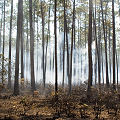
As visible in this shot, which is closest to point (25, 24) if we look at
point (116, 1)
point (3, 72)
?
point (116, 1)

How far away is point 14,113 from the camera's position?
273 inches

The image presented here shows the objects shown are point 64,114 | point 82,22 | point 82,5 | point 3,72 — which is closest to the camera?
point 64,114

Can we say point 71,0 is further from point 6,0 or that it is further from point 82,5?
point 6,0

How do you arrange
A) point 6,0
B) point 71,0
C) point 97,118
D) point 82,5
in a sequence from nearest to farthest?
1. point 97,118
2. point 71,0
3. point 82,5
4. point 6,0

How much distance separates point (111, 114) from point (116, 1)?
56.1ft

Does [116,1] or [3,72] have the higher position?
[116,1]

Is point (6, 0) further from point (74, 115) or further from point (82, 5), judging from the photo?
point (74, 115)

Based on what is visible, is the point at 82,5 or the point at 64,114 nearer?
the point at 64,114

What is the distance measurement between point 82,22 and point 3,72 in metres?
20.3

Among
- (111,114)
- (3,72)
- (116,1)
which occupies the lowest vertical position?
(111,114)

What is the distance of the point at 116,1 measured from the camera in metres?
20.9

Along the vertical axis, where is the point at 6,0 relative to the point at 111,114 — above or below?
above

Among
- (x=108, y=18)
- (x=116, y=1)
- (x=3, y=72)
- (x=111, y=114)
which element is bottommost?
(x=111, y=114)

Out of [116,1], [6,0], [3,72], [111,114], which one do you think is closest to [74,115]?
[111,114]
